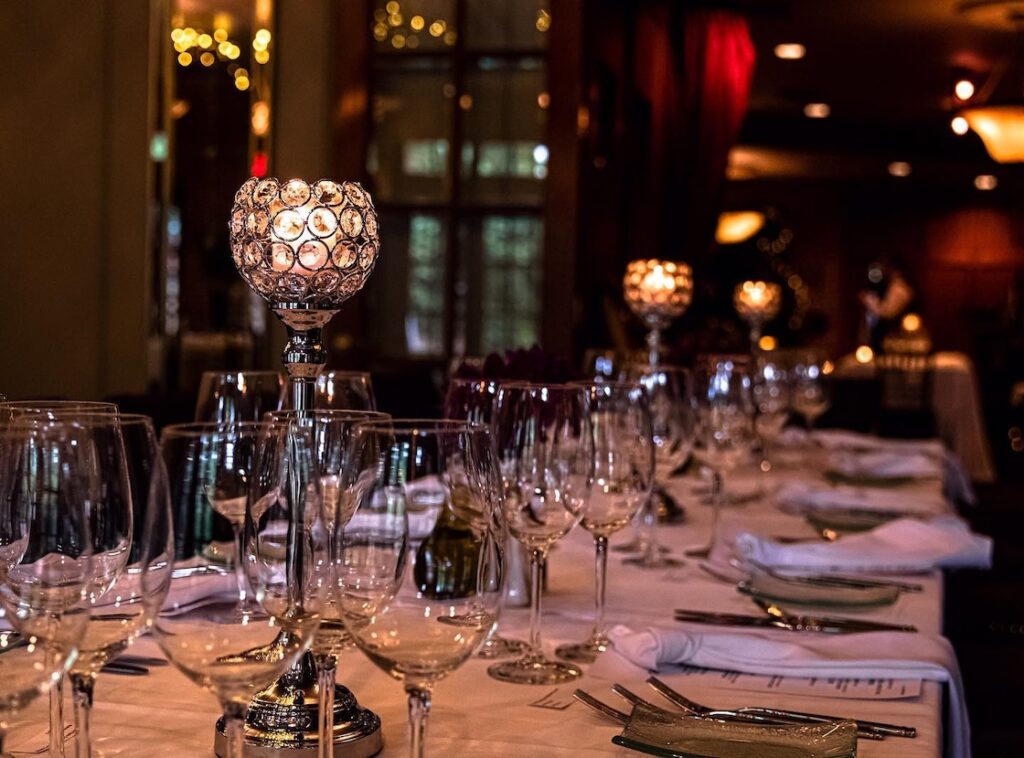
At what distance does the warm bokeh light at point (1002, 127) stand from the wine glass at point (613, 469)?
258 inches

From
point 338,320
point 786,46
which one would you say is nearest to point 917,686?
point 338,320

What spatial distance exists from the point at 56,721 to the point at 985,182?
16570 mm

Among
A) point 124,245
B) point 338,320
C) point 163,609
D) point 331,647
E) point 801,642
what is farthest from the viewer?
point 338,320

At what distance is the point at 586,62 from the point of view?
14.2 feet

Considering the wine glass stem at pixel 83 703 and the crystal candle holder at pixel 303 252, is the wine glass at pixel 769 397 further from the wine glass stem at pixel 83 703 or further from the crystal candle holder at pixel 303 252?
the wine glass stem at pixel 83 703

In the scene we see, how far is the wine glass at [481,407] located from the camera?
1284 millimetres

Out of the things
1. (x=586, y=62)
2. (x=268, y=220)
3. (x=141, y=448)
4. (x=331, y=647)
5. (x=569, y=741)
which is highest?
(x=586, y=62)

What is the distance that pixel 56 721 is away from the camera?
0.88 meters

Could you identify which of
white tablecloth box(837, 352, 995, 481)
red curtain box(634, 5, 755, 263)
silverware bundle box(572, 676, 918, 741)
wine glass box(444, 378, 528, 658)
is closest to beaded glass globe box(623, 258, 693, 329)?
wine glass box(444, 378, 528, 658)

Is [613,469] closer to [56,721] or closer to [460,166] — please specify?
[56,721]

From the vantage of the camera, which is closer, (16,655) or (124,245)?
(16,655)

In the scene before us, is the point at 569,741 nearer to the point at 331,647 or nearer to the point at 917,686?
the point at 331,647

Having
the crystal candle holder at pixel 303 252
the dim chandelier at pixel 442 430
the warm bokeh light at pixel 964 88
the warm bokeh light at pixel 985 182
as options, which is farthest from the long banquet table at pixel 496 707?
the warm bokeh light at pixel 985 182

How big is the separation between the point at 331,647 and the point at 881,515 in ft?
4.95
